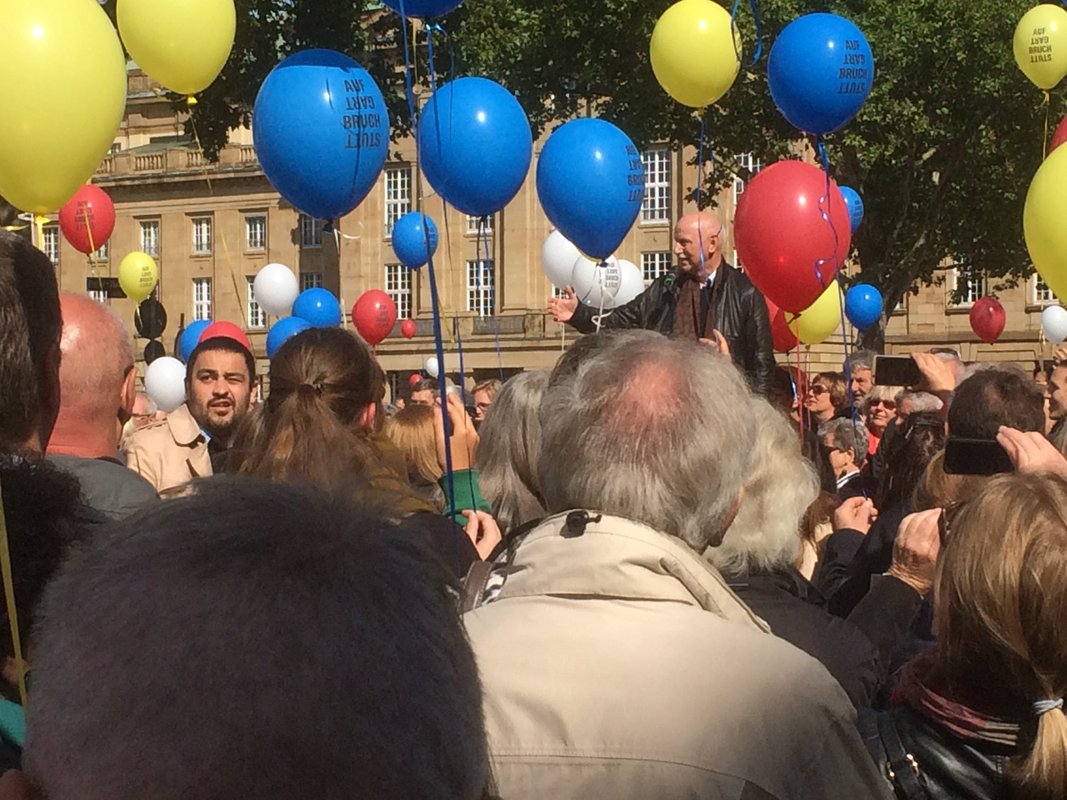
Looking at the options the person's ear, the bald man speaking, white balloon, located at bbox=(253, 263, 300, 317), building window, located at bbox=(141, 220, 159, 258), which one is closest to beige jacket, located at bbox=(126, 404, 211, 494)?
the bald man speaking

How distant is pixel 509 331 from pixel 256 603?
41272mm

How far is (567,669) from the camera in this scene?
1.88 m

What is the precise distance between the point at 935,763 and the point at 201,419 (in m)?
3.32

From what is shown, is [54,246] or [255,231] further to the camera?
[255,231]

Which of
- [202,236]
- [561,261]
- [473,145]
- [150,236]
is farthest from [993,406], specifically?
[150,236]

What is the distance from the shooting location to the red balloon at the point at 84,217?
11.6 meters

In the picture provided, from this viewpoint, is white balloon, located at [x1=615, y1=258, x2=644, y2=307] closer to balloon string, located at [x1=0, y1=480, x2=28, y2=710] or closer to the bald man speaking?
the bald man speaking

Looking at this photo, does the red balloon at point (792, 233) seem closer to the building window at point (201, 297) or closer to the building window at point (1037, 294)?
the building window at point (1037, 294)

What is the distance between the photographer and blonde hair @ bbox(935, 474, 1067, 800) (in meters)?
2.12

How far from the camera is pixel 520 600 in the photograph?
78.7 inches

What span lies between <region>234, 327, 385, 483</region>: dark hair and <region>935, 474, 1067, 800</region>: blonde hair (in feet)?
4.76

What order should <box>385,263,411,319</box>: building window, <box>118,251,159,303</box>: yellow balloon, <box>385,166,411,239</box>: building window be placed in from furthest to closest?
<box>385,263,411,319</box>: building window < <box>385,166,411,239</box>: building window < <box>118,251,159,303</box>: yellow balloon

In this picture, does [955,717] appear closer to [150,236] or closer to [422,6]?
[422,6]

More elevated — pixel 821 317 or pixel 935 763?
pixel 821 317
